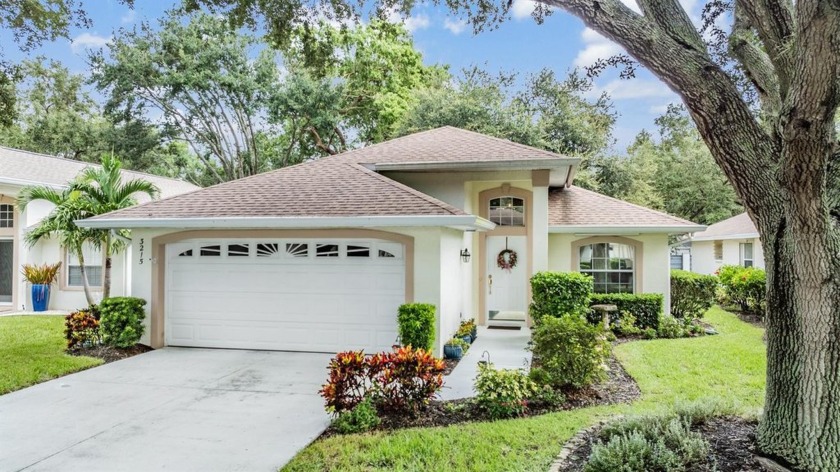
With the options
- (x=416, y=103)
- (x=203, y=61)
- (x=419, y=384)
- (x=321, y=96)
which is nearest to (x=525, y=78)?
(x=416, y=103)

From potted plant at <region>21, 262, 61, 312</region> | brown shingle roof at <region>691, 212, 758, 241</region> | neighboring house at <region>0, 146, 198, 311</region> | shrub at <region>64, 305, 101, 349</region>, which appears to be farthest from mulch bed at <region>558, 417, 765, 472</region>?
brown shingle roof at <region>691, 212, 758, 241</region>

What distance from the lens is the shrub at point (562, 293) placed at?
9.64m

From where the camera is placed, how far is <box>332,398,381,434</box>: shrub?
16.9 ft

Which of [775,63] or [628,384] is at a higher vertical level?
[775,63]

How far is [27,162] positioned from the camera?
1572cm

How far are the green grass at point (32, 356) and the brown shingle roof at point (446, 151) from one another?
7.00 m

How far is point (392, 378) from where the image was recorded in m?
5.48

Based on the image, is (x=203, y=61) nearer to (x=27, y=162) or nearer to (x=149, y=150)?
(x=149, y=150)

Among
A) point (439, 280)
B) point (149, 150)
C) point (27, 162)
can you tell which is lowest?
point (439, 280)

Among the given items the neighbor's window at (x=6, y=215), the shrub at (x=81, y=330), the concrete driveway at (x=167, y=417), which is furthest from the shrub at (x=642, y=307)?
the neighbor's window at (x=6, y=215)

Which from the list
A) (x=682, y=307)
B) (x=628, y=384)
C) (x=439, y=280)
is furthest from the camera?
(x=682, y=307)

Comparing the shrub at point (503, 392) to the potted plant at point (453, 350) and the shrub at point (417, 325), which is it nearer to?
the shrub at point (417, 325)

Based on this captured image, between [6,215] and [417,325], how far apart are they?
14.3m

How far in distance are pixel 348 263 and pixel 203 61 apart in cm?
1599
